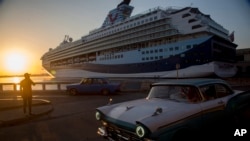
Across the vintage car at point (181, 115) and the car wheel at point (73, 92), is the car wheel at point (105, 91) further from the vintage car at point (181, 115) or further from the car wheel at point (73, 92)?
the vintage car at point (181, 115)

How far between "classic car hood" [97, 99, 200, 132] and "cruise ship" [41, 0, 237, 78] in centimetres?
1859

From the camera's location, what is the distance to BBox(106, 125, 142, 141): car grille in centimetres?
420

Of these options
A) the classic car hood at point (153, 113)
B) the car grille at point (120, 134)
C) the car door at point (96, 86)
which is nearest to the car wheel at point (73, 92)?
the car door at point (96, 86)

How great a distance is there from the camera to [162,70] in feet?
117

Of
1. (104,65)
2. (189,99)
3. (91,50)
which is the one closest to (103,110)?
(189,99)

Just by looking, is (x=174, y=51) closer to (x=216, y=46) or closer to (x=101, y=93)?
(x=216, y=46)

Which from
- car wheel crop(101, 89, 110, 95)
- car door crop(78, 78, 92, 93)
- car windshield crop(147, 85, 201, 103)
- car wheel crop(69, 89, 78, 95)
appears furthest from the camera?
car wheel crop(69, 89, 78, 95)

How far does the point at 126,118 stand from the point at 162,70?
32013 millimetres

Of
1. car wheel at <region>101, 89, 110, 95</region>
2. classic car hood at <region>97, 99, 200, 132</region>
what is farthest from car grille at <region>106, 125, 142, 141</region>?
car wheel at <region>101, 89, 110, 95</region>

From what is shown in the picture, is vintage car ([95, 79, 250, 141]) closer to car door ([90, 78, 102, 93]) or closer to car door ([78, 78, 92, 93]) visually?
car door ([90, 78, 102, 93])

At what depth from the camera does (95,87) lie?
1797cm

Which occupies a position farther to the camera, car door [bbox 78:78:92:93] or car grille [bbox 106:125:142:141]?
car door [bbox 78:78:92:93]

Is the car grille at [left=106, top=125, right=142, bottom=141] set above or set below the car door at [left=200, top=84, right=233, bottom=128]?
below

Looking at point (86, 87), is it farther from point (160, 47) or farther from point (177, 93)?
point (160, 47)
